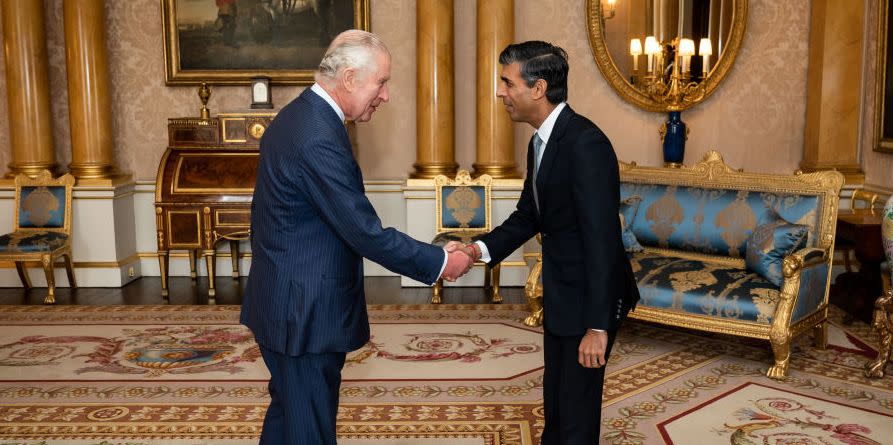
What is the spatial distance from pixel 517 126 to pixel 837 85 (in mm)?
2633

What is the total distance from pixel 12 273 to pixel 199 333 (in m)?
2.61

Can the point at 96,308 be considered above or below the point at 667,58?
below

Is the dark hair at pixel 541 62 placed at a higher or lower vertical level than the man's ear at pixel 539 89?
higher

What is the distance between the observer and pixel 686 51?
6.42 meters

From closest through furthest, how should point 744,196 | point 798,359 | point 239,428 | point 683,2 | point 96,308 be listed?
point 239,428
point 798,359
point 744,196
point 96,308
point 683,2

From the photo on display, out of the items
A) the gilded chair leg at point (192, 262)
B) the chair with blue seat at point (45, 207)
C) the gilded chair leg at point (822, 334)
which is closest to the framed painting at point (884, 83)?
the gilded chair leg at point (822, 334)

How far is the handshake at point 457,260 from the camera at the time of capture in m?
2.56

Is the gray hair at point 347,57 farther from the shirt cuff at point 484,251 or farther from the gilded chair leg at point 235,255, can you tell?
the gilded chair leg at point 235,255

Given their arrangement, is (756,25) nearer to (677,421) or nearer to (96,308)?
(677,421)

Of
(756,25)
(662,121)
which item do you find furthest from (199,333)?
(756,25)

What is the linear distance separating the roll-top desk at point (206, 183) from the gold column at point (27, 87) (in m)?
1.26

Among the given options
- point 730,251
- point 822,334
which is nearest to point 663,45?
point 730,251

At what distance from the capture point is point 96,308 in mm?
5980

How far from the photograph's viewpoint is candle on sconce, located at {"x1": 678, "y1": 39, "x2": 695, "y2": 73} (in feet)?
21.0
